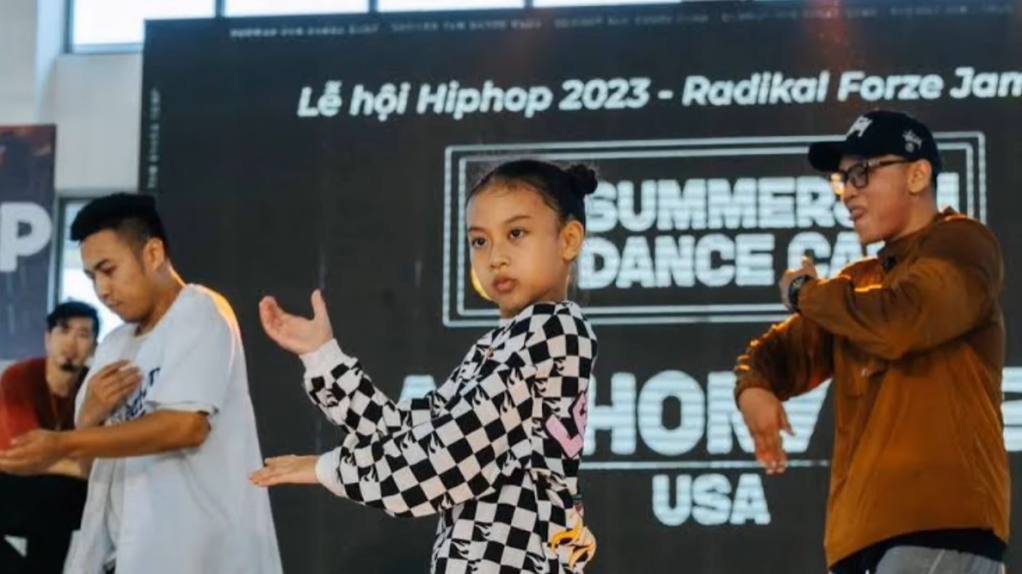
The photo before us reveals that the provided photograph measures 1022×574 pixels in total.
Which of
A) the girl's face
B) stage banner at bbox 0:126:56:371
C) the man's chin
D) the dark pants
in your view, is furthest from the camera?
stage banner at bbox 0:126:56:371

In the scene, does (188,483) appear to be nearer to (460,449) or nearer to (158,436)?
(158,436)

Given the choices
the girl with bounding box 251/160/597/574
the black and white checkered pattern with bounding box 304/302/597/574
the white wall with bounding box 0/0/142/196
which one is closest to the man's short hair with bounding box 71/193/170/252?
the girl with bounding box 251/160/597/574

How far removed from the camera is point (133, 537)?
3490mm

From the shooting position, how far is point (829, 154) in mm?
3154

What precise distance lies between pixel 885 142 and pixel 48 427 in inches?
113

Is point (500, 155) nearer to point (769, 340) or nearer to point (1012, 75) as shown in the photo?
point (1012, 75)

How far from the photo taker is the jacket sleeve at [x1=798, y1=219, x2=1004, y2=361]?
2.87m

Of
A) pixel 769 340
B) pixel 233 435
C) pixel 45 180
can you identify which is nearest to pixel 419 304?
pixel 45 180

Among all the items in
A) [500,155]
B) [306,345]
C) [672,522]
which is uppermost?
[500,155]

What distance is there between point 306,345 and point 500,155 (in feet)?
11.7

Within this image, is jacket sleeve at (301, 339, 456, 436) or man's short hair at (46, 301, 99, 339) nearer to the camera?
jacket sleeve at (301, 339, 456, 436)

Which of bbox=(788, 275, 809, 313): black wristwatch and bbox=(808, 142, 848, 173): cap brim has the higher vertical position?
bbox=(808, 142, 848, 173): cap brim

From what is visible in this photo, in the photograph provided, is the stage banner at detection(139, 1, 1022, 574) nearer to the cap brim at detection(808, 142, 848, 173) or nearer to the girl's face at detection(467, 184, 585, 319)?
the cap brim at detection(808, 142, 848, 173)

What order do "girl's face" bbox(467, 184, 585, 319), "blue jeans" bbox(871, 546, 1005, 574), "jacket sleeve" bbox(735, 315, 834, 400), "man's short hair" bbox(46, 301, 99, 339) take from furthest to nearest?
"man's short hair" bbox(46, 301, 99, 339)
"jacket sleeve" bbox(735, 315, 834, 400)
"blue jeans" bbox(871, 546, 1005, 574)
"girl's face" bbox(467, 184, 585, 319)
